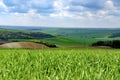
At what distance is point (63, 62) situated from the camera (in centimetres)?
972

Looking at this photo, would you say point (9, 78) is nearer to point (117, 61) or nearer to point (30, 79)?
point (30, 79)

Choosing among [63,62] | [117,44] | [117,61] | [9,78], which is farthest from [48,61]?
[117,44]

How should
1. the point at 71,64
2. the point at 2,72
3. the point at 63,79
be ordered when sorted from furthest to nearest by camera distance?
the point at 71,64
the point at 2,72
the point at 63,79

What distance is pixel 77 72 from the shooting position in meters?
7.30

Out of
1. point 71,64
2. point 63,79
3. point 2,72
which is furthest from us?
point 71,64

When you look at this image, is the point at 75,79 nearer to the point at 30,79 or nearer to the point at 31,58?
the point at 30,79

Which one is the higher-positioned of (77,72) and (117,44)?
(77,72)

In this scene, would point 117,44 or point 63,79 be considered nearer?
point 63,79

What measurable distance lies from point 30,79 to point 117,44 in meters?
48.4

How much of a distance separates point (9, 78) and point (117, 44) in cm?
4829

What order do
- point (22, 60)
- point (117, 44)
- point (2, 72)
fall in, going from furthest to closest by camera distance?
point (117, 44), point (22, 60), point (2, 72)

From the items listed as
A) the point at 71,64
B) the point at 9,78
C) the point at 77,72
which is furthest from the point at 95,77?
the point at 71,64

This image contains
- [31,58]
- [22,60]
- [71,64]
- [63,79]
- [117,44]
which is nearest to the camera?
[63,79]

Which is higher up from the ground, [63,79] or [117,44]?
[63,79]
